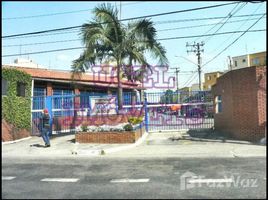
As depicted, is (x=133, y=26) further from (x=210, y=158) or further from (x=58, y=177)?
(x=58, y=177)

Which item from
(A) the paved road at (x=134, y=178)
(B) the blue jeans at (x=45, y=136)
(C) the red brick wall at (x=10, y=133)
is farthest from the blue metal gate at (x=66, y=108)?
(A) the paved road at (x=134, y=178)

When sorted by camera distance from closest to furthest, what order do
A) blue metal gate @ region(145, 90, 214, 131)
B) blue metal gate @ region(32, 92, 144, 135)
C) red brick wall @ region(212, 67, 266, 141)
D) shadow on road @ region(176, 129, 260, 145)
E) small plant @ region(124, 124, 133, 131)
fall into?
1. red brick wall @ region(212, 67, 266, 141)
2. shadow on road @ region(176, 129, 260, 145)
3. small plant @ region(124, 124, 133, 131)
4. blue metal gate @ region(32, 92, 144, 135)
5. blue metal gate @ region(145, 90, 214, 131)

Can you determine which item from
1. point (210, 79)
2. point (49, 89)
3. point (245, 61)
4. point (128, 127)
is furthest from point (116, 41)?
point (210, 79)

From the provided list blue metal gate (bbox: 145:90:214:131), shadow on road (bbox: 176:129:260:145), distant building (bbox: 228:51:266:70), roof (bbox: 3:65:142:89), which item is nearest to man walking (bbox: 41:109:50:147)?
shadow on road (bbox: 176:129:260:145)

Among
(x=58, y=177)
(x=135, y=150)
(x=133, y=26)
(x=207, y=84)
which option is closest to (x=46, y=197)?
(x=58, y=177)

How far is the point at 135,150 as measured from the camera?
583 inches

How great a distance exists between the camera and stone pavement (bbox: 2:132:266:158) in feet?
44.3

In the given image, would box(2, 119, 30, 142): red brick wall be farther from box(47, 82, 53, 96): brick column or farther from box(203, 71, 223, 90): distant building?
box(203, 71, 223, 90): distant building

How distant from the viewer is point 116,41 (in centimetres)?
1867

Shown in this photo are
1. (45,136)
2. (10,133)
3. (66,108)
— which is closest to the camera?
(45,136)

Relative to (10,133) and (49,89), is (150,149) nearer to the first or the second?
(10,133)

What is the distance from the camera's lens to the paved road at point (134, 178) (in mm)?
7570

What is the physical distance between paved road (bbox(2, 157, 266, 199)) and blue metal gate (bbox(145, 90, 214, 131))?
9239 millimetres

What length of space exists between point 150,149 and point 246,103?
4.38m
